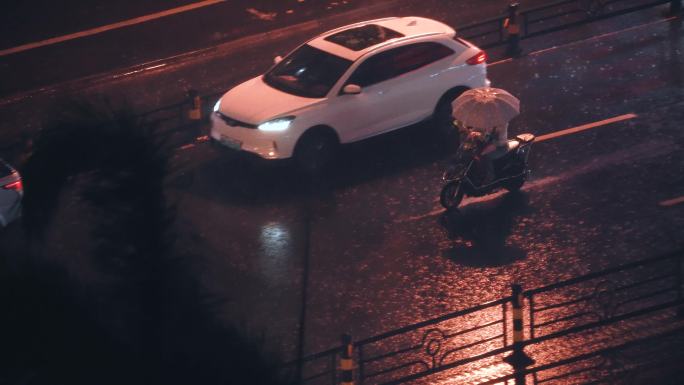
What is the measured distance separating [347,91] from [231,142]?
1.85 meters

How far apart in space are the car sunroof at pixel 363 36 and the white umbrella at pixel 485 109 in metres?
2.42

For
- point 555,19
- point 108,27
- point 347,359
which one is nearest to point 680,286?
point 347,359

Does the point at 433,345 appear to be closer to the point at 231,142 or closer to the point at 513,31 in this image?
the point at 231,142

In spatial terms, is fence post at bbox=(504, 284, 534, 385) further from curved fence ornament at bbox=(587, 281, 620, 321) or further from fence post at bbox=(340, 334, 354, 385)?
fence post at bbox=(340, 334, 354, 385)

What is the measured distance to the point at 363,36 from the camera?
1420cm

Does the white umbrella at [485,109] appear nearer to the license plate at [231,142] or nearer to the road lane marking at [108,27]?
the license plate at [231,142]

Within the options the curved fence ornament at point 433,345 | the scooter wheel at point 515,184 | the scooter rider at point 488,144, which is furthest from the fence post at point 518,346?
the scooter wheel at point 515,184

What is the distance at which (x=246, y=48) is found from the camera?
61.5 feet

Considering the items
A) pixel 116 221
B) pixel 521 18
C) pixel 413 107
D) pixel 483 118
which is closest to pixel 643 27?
pixel 521 18

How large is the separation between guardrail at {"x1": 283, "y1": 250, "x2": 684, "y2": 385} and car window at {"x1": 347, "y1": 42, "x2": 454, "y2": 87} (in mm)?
4804

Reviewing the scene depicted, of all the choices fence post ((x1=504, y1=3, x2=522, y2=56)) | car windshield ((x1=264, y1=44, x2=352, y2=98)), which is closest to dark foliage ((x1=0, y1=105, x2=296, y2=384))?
car windshield ((x1=264, y1=44, x2=352, y2=98))

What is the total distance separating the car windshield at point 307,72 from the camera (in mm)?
13430

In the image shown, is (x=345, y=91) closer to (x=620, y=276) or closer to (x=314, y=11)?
(x=620, y=276)

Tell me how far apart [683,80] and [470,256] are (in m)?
6.46
